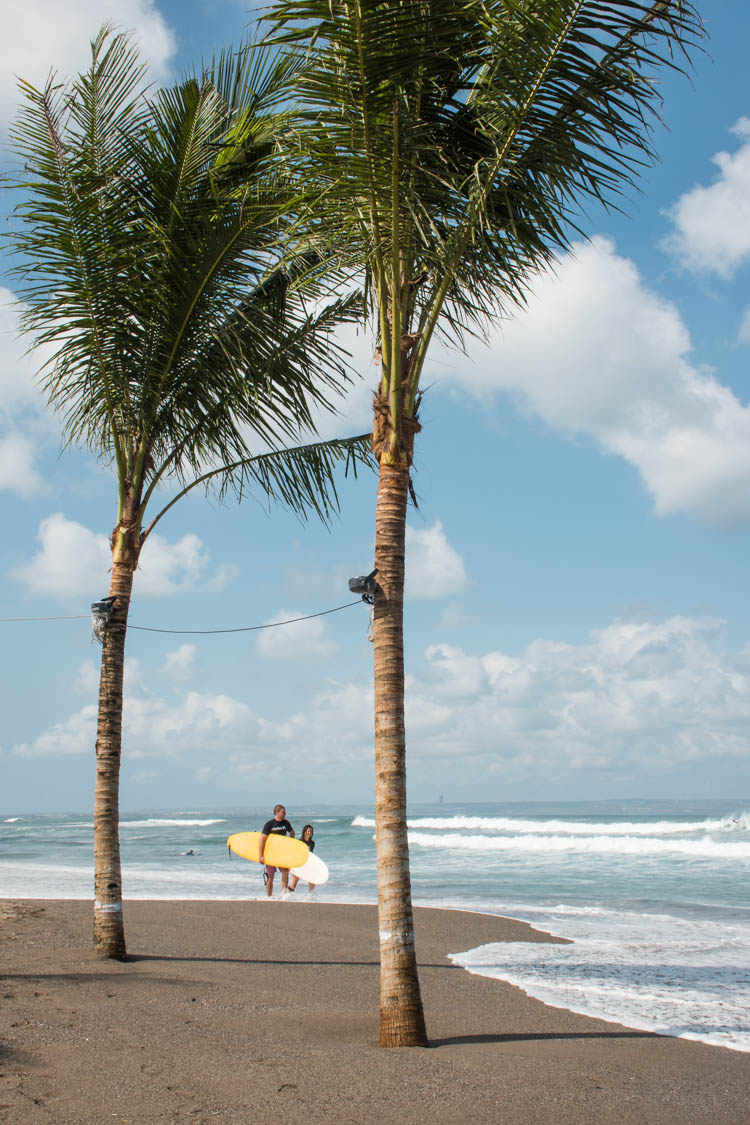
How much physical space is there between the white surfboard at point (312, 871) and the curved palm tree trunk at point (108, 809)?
643 centimetres

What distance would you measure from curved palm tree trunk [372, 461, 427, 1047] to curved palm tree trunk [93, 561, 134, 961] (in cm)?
316

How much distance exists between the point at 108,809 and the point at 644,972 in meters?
5.38

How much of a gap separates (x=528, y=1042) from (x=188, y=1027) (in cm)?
211

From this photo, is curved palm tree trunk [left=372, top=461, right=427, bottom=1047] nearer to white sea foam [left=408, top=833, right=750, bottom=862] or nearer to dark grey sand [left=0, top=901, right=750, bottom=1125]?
dark grey sand [left=0, top=901, right=750, bottom=1125]

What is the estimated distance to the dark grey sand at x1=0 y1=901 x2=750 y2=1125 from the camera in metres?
4.00

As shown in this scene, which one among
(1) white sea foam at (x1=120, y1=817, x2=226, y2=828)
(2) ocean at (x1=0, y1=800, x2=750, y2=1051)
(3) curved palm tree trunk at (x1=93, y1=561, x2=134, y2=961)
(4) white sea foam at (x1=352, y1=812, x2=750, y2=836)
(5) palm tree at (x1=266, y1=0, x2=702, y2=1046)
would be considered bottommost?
(1) white sea foam at (x1=120, y1=817, x2=226, y2=828)

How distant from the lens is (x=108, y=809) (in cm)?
737

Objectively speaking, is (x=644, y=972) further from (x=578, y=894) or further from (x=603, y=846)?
(x=603, y=846)

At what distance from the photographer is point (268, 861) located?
A: 1341 centimetres

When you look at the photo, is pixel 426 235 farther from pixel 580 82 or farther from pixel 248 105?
pixel 248 105

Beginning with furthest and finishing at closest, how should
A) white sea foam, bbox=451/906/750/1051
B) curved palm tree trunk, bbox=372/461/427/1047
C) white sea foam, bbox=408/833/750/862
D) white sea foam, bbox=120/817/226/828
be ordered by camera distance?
1. white sea foam, bbox=120/817/226/828
2. white sea foam, bbox=408/833/750/862
3. white sea foam, bbox=451/906/750/1051
4. curved palm tree trunk, bbox=372/461/427/1047

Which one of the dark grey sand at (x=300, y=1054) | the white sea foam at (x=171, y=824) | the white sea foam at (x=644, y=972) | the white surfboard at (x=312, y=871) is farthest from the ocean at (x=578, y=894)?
the white sea foam at (x=171, y=824)

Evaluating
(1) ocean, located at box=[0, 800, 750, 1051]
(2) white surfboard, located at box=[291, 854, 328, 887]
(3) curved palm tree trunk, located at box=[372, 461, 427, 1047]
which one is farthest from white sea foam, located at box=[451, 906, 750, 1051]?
(2) white surfboard, located at box=[291, 854, 328, 887]

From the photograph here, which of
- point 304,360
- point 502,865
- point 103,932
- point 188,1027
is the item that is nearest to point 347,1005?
point 188,1027
